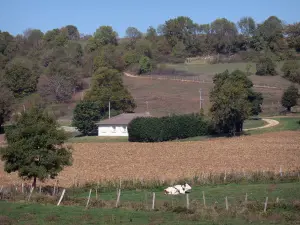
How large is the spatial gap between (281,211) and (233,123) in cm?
5064

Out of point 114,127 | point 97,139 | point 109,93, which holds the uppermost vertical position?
point 109,93

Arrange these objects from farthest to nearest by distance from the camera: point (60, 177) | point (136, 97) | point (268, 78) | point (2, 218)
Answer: point (268, 78)
point (136, 97)
point (60, 177)
point (2, 218)

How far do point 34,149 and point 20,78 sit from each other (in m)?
104

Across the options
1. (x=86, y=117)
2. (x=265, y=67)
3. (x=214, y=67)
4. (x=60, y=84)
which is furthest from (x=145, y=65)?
(x=86, y=117)

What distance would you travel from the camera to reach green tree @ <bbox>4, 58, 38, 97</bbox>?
13538 cm

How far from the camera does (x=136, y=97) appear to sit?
12488 cm

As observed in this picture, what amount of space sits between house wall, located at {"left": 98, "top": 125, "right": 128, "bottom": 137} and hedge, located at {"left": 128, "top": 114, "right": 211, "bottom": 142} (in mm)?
8831

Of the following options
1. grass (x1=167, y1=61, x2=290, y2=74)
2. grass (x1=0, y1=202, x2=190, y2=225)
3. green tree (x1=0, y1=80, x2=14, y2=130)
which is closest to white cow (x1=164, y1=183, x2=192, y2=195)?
grass (x1=0, y1=202, x2=190, y2=225)

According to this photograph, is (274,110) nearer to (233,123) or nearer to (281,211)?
(233,123)

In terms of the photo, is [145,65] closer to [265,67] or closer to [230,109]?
[265,67]

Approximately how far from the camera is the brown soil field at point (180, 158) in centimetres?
4744

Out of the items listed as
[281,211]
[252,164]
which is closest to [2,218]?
[281,211]

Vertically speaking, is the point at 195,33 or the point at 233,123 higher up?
the point at 195,33

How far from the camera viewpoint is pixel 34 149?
36438mm
